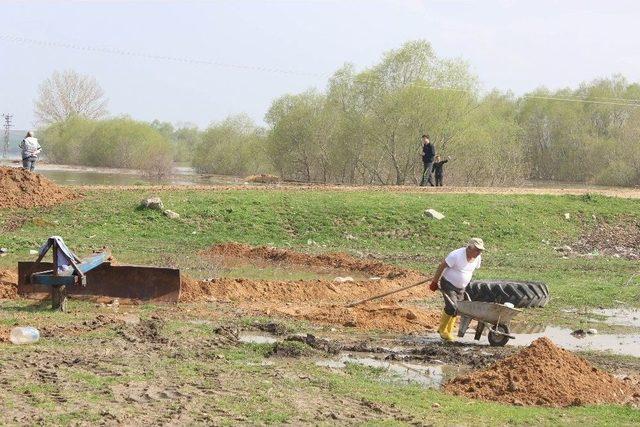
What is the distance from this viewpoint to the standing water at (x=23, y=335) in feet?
42.9

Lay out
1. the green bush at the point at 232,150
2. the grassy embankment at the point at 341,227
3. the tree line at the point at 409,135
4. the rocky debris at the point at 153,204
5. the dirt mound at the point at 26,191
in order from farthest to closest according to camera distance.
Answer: the green bush at the point at 232,150 < the tree line at the point at 409,135 < the dirt mound at the point at 26,191 < the rocky debris at the point at 153,204 < the grassy embankment at the point at 341,227

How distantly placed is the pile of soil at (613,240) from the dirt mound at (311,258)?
8.61 metres

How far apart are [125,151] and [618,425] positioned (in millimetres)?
82826

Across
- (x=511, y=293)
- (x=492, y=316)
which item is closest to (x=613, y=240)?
(x=511, y=293)

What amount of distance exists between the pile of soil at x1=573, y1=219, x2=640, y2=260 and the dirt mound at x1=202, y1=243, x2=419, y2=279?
8605 millimetres

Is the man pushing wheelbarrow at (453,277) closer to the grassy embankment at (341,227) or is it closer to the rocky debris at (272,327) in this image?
the rocky debris at (272,327)

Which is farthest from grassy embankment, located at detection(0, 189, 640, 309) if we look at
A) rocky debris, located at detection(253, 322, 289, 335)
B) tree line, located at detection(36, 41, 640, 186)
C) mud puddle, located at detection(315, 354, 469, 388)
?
tree line, located at detection(36, 41, 640, 186)

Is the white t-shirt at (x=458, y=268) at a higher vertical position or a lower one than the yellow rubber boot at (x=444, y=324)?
higher

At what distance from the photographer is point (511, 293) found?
18984 mm

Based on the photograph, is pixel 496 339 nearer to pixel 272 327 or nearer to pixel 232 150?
pixel 272 327

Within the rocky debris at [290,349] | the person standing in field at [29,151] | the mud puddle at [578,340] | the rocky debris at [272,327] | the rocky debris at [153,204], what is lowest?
the mud puddle at [578,340]

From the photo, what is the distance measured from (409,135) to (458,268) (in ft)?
129

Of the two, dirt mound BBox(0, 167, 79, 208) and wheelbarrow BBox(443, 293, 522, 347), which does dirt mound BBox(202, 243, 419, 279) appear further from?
wheelbarrow BBox(443, 293, 522, 347)

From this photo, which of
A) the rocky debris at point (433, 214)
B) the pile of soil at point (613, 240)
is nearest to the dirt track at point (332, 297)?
the rocky debris at point (433, 214)
